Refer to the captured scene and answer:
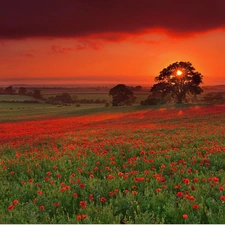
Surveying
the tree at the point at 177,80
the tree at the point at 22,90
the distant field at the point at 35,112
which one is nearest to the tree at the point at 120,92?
the distant field at the point at 35,112

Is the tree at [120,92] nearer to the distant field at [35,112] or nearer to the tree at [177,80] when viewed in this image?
the distant field at [35,112]

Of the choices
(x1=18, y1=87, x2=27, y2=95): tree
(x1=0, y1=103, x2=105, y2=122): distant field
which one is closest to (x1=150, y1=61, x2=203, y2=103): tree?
(x1=0, y1=103, x2=105, y2=122): distant field

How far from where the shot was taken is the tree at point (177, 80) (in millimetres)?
69375

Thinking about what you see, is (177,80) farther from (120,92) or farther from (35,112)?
(35,112)

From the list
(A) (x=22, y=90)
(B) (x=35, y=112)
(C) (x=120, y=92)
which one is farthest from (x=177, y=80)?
(A) (x=22, y=90)

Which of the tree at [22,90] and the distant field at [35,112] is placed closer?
the distant field at [35,112]

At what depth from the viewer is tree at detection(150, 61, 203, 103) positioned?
69.4 meters

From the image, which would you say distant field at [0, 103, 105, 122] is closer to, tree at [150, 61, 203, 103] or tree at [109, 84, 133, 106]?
tree at [109, 84, 133, 106]

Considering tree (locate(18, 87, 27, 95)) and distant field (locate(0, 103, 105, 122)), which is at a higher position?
tree (locate(18, 87, 27, 95))

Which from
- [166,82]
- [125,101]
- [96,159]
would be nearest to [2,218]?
[96,159]

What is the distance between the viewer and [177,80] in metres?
70.3

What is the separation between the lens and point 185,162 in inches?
324

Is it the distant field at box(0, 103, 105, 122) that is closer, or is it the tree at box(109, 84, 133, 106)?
the distant field at box(0, 103, 105, 122)

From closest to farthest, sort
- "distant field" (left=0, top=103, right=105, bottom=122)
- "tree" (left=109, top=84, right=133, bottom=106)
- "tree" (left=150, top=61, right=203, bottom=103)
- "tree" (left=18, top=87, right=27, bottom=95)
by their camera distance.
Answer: "distant field" (left=0, top=103, right=105, bottom=122) < "tree" (left=150, top=61, right=203, bottom=103) < "tree" (left=109, top=84, right=133, bottom=106) < "tree" (left=18, top=87, right=27, bottom=95)
